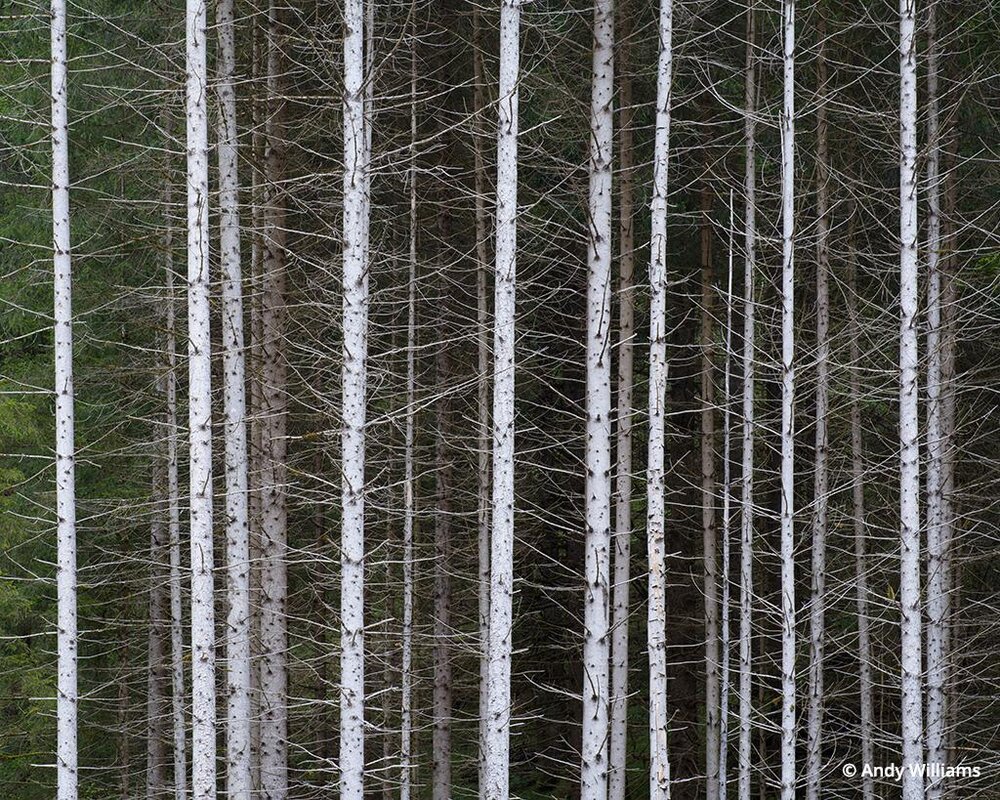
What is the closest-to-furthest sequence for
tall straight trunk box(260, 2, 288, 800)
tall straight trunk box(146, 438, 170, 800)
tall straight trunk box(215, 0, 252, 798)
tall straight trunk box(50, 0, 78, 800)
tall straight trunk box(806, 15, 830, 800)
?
tall straight trunk box(50, 0, 78, 800) < tall straight trunk box(215, 0, 252, 798) < tall straight trunk box(260, 2, 288, 800) < tall straight trunk box(806, 15, 830, 800) < tall straight trunk box(146, 438, 170, 800)

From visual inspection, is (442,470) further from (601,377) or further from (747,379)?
(601,377)

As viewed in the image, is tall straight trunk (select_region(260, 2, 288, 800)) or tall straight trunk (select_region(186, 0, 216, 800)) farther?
tall straight trunk (select_region(260, 2, 288, 800))

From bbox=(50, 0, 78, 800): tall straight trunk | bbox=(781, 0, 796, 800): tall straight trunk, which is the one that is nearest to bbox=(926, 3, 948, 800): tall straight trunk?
bbox=(781, 0, 796, 800): tall straight trunk

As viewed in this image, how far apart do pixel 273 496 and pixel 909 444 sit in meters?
5.81

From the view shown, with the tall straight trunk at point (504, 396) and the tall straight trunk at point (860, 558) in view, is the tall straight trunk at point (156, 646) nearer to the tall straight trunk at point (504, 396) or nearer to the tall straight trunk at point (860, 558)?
the tall straight trunk at point (504, 396)

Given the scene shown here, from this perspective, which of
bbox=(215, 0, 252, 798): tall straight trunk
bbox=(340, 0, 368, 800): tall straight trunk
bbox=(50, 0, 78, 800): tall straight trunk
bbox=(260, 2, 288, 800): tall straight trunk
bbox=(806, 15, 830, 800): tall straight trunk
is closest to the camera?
bbox=(340, 0, 368, 800): tall straight trunk

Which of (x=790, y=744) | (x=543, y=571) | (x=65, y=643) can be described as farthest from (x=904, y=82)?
(x=543, y=571)

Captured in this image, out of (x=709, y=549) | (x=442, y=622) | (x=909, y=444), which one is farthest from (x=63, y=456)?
(x=709, y=549)

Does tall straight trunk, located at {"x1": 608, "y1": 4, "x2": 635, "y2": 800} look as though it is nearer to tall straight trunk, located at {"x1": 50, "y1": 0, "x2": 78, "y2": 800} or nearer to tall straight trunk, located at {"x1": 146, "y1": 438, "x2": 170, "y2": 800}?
tall straight trunk, located at {"x1": 50, "y1": 0, "x2": 78, "y2": 800}

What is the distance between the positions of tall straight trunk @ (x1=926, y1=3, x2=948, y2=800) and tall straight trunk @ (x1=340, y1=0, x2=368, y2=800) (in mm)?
5414

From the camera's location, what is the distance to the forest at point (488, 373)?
8.34 metres

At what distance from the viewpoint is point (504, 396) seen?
26.2ft

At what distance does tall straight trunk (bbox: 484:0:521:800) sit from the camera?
7867 millimetres

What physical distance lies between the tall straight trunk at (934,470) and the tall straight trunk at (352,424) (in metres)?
5.41
